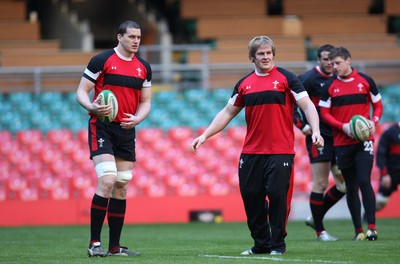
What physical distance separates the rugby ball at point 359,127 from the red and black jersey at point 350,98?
27cm

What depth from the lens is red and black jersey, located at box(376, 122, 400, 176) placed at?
13.9 m

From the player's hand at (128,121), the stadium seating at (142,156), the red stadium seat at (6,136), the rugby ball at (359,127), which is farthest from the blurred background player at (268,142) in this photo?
the red stadium seat at (6,136)

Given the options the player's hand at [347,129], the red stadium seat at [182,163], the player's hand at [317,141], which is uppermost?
the player's hand at [317,141]

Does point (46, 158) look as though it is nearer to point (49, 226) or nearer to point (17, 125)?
point (17, 125)

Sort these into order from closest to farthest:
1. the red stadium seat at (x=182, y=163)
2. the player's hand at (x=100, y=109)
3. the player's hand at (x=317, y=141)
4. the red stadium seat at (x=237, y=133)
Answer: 1. the player's hand at (x=317, y=141)
2. the player's hand at (x=100, y=109)
3. the red stadium seat at (x=182, y=163)
4. the red stadium seat at (x=237, y=133)

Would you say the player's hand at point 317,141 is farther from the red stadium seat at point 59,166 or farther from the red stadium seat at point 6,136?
the red stadium seat at point 6,136

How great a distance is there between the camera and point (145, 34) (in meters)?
25.5

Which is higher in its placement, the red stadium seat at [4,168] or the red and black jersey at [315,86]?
the red and black jersey at [315,86]

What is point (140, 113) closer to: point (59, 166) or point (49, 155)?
point (59, 166)

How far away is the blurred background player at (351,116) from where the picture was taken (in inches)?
394

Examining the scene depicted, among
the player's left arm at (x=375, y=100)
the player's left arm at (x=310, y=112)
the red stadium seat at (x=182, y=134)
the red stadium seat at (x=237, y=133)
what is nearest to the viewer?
the player's left arm at (x=310, y=112)

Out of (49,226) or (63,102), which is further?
(63,102)

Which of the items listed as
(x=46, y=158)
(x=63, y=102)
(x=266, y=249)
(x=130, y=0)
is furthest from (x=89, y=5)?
(x=266, y=249)

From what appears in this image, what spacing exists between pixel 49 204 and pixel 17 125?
2860 mm
